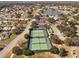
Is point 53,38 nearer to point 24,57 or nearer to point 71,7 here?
point 24,57

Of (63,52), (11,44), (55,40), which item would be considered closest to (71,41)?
(55,40)

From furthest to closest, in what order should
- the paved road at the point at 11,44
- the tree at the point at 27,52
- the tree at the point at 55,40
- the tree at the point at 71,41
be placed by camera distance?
1. the tree at the point at 55,40
2. the tree at the point at 71,41
3. the paved road at the point at 11,44
4. the tree at the point at 27,52

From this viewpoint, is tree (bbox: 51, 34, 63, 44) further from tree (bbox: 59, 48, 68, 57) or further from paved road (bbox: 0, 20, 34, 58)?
paved road (bbox: 0, 20, 34, 58)

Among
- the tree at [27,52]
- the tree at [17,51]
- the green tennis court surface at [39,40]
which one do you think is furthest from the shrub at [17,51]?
the green tennis court surface at [39,40]

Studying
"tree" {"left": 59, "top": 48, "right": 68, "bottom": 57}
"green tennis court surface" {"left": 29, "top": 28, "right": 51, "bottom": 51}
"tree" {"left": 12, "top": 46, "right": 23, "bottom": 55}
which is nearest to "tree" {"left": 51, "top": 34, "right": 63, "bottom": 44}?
"green tennis court surface" {"left": 29, "top": 28, "right": 51, "bottom": 51}

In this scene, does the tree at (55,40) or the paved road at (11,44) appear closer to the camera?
the paved road at (11,44)

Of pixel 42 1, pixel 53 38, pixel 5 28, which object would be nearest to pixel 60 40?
pixel 53 38

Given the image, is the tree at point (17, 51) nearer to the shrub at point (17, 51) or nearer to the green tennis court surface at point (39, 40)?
the shrub at point (17, 51)

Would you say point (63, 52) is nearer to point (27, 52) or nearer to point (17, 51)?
point (27, 52)
